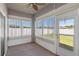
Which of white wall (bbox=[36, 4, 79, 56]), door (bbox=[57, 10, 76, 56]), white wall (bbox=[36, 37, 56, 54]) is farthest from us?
white wall (bbox=[36, 37, 56, 54])

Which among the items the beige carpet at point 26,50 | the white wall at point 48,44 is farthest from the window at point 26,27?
the white wall at point 48,44

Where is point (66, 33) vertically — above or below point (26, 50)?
above

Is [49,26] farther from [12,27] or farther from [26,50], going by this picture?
[12,27]

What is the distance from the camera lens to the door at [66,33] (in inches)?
100

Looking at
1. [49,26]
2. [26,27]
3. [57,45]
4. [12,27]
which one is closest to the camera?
[12,27]

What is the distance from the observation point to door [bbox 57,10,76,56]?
2.55m

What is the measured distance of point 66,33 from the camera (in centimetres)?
284

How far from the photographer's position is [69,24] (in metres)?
2.69

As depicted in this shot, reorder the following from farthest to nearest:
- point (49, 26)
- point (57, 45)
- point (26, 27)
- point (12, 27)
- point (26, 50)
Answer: point (49, 26) → point (57, 45) → point (26, 50) → point (26, 27) → point (12, 27)

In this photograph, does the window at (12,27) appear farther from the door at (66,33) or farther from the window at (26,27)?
the door at (66,33)

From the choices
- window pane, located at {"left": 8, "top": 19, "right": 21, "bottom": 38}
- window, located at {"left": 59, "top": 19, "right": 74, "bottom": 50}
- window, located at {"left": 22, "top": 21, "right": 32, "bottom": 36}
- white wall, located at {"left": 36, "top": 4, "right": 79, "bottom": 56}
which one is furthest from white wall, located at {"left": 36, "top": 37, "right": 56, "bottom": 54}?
window pane, located at {"left": 8, "top": 19, "right": 21, "bottom": 38}

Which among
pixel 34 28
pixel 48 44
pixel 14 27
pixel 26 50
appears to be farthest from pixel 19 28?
pixel 48 44

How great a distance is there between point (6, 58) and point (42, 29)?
8.23ft

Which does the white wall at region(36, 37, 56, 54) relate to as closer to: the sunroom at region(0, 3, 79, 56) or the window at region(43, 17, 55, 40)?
the sunroom at region(0, 3, 79, 56)
